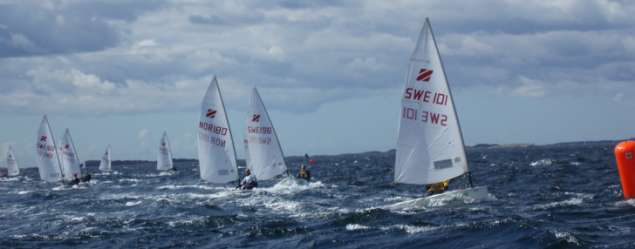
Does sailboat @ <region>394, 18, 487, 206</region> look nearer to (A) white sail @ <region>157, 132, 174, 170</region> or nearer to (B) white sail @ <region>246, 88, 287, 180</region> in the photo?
(B) white sail @ <region>246, 88, 287, 180</region>

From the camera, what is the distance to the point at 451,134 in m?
28.0

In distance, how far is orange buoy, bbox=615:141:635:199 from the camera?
26297 millimetres

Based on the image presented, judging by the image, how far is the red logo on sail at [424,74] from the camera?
90.1 feet

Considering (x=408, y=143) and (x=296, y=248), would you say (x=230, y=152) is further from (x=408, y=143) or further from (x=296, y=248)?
(x=296, y=248)

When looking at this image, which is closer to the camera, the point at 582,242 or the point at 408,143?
the point at 582,242

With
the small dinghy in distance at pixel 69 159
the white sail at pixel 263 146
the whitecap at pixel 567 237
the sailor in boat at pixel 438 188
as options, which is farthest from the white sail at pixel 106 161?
the whitecap at pixel 567 237

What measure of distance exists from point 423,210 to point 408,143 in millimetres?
2313

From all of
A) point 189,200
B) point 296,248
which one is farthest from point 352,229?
point 189,200

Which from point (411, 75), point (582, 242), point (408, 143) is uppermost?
point (411, 75)

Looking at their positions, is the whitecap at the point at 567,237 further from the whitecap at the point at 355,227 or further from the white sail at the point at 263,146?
the white sail at the point at 263,146

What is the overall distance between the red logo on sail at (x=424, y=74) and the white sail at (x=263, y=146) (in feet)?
68.1

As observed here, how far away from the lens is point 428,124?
27969 mm

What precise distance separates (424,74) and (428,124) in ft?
5.63

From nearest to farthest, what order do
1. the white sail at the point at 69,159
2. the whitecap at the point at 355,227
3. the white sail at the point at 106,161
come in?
the whitecap at the point at 355,227 < the white sail at the point at 69,159 < the white sail at the point at 106,161
